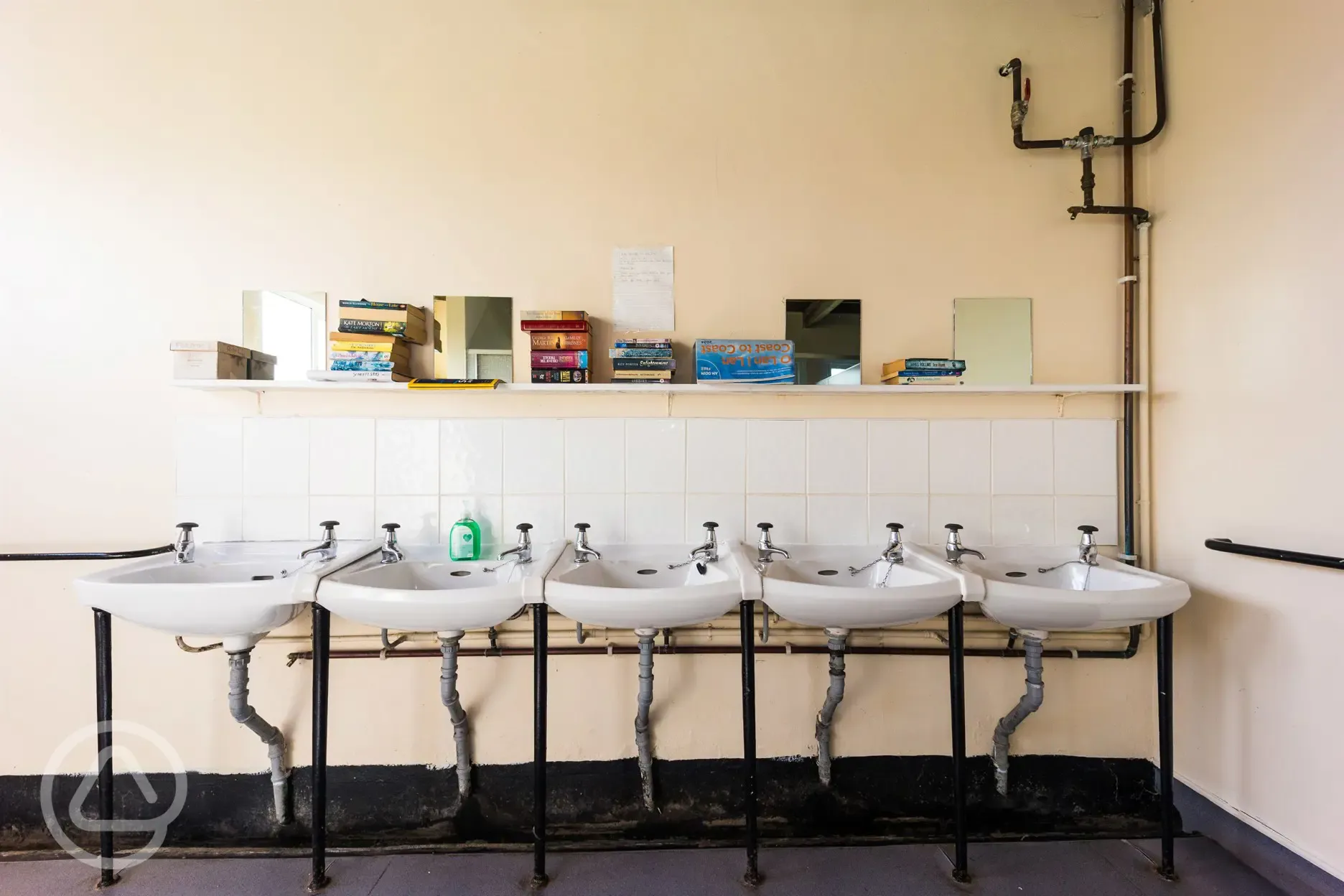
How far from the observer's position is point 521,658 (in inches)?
70.6

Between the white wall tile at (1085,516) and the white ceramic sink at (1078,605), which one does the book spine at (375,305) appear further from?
the white wall tile at (1085,516)

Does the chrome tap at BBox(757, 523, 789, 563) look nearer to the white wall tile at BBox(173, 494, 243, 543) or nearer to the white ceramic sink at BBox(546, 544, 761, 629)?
the white ceramic sink at BBox(546, 544, 761, 629)

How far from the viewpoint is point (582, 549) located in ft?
5.47

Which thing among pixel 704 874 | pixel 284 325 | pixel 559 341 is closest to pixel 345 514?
pixel 284 325

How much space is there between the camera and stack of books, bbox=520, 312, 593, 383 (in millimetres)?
1673

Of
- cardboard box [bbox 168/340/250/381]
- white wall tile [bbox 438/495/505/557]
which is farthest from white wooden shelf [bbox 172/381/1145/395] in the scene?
white wall tile [bbox 438/495/505/557]

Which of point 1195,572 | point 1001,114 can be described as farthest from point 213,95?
point 1195,572

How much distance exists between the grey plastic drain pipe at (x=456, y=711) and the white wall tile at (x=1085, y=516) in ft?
6.52

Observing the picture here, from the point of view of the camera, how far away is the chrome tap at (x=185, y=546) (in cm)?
162

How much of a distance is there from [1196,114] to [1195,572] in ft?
4.75

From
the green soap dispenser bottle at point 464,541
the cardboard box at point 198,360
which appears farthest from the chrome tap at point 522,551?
the cardboard box at point 198,360

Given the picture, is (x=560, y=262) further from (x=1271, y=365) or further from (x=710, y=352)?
(x=1271, y=365)

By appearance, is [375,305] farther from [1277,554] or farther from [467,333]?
[1277,554]

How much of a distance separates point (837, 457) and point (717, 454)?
415 millimetres
